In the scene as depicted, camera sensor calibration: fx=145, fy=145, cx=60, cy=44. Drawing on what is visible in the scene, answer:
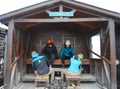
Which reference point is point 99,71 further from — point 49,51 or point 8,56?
point 8,56

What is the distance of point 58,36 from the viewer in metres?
7.08

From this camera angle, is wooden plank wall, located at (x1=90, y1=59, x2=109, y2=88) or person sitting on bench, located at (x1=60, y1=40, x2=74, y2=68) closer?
wooden plank wall, located at (x1=90, y1=59, x2=109, y2=88)

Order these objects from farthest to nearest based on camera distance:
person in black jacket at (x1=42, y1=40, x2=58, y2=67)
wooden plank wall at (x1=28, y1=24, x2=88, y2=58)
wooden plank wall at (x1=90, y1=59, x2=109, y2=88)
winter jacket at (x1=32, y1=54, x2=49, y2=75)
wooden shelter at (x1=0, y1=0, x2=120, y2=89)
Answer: wooden plank wall at (x1=28, y1=24, x2=88, y2=58)
person in black jacket at (x1=42, y1=40, x2=58, y2=67)
wooden plank wall at (x1=90, y1=59, x2=109, y2=88)
winter jacket at (x1=32, y1=54, x2=49, y2=75)
wooden shelter at (x1=0, y1=0, x2=120, y2=89)

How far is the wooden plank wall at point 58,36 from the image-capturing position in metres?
Result: 7.03

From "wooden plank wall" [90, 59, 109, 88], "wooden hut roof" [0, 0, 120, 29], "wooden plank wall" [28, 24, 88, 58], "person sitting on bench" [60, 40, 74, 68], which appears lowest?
"wooden plank wall" [90, 59, 109, 88]

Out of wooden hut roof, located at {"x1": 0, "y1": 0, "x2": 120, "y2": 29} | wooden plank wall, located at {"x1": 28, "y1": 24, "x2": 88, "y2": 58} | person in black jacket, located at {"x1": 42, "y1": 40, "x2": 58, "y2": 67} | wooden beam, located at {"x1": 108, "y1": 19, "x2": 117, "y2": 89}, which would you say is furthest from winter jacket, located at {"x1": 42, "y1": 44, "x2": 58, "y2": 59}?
wooden beam, located at {"x1": 108, "y1": 19, "x2": 117, "y2": 89}

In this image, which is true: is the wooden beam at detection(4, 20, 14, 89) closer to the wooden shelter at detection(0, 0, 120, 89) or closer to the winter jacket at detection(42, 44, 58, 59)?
the wooden shelter at detection(0, 0, 120, 89)

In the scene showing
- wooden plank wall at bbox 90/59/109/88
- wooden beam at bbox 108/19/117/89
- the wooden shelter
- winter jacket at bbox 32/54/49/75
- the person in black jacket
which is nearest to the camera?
wooden beam at bbox 108/19/117/89

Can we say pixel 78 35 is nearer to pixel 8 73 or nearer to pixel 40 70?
pixel 40 70

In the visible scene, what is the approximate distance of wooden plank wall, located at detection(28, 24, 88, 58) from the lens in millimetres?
7027

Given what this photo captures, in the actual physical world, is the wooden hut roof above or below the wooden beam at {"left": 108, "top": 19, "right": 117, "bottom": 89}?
above

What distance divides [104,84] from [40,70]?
2255 millimetres

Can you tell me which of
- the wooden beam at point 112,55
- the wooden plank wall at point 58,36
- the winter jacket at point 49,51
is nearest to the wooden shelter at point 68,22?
the wooden beam at point 112,55

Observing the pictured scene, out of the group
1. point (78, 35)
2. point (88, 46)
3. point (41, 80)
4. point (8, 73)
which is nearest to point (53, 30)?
point (78, 35)
